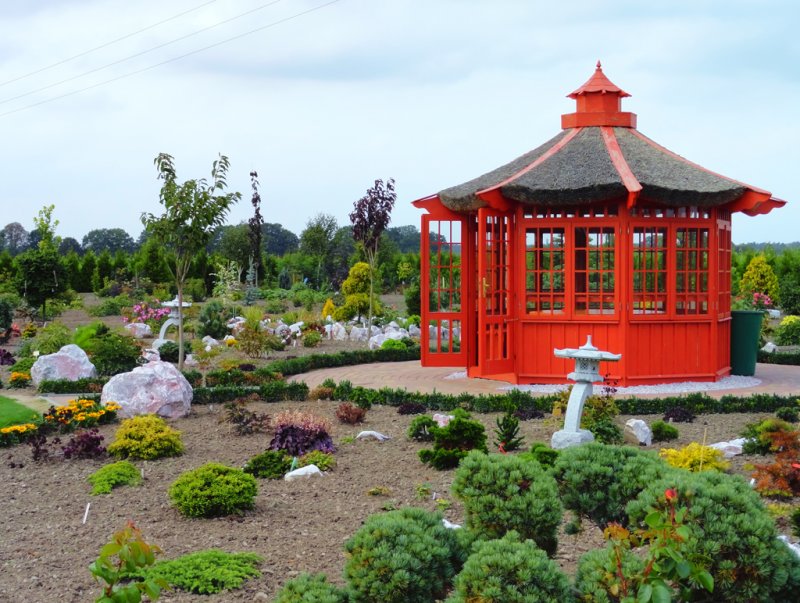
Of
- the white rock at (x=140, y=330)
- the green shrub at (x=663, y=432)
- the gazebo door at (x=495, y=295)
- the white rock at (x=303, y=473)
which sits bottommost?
the white rock at (x=303, y=473)

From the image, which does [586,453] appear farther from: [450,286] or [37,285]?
[37,285]

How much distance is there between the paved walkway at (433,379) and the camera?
42.7 ft

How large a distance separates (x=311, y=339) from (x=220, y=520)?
38.3ft

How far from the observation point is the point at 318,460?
8539 millimetres

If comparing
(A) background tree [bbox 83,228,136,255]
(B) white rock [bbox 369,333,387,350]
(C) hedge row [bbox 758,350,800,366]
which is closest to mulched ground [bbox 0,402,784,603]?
(C) hedge row [bbox 758,350,800,366]

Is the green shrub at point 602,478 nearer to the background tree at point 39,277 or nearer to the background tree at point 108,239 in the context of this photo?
the background tree at point 39,277

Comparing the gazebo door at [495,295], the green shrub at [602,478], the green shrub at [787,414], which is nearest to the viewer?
the green shrub at [602,478]

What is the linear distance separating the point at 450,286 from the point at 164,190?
4.71m

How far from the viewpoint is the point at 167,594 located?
17.8 ft

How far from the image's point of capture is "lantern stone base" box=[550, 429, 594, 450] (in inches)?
341

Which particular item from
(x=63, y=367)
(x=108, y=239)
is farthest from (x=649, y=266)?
(x=108, y=239)

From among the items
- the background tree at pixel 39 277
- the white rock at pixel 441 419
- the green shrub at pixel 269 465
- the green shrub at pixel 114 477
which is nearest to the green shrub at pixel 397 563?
the green shrub at pixel 269 465

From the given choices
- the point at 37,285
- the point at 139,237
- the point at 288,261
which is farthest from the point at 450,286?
the point at 139,237

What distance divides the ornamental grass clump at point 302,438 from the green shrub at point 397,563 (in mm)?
4190
